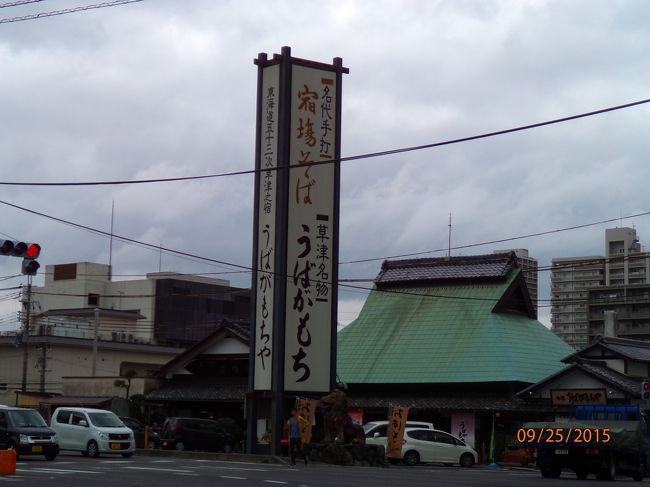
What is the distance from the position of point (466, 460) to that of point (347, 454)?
904cm

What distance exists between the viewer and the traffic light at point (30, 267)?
23.7 meters

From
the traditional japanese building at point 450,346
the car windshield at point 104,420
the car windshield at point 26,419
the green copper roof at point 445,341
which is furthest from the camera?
the green copper roof at point 445,341

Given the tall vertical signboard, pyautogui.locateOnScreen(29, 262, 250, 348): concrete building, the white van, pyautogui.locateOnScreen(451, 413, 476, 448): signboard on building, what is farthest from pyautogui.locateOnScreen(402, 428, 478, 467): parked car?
pyautogui.locateOnScreen(29, 262, 250, 348): concrete building

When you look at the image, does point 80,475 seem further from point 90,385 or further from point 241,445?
point 90,385

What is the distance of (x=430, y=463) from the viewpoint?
131 ft

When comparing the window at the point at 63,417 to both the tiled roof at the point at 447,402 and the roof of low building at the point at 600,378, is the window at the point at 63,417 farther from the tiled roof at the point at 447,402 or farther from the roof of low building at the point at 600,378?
the roof of low building at the point at 600,378

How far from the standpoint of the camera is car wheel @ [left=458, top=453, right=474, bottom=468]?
40125mm

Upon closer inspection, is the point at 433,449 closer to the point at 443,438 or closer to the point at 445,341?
the point at 443,438

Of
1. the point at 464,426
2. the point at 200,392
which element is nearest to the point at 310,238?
the point at 464,426

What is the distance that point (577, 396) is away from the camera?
4244cm

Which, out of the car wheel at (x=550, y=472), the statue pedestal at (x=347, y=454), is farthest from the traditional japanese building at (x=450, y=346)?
the car wheel at (x=550, y=472)

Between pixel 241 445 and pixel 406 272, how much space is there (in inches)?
492

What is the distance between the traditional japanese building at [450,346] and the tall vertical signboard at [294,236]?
30.6 feet
